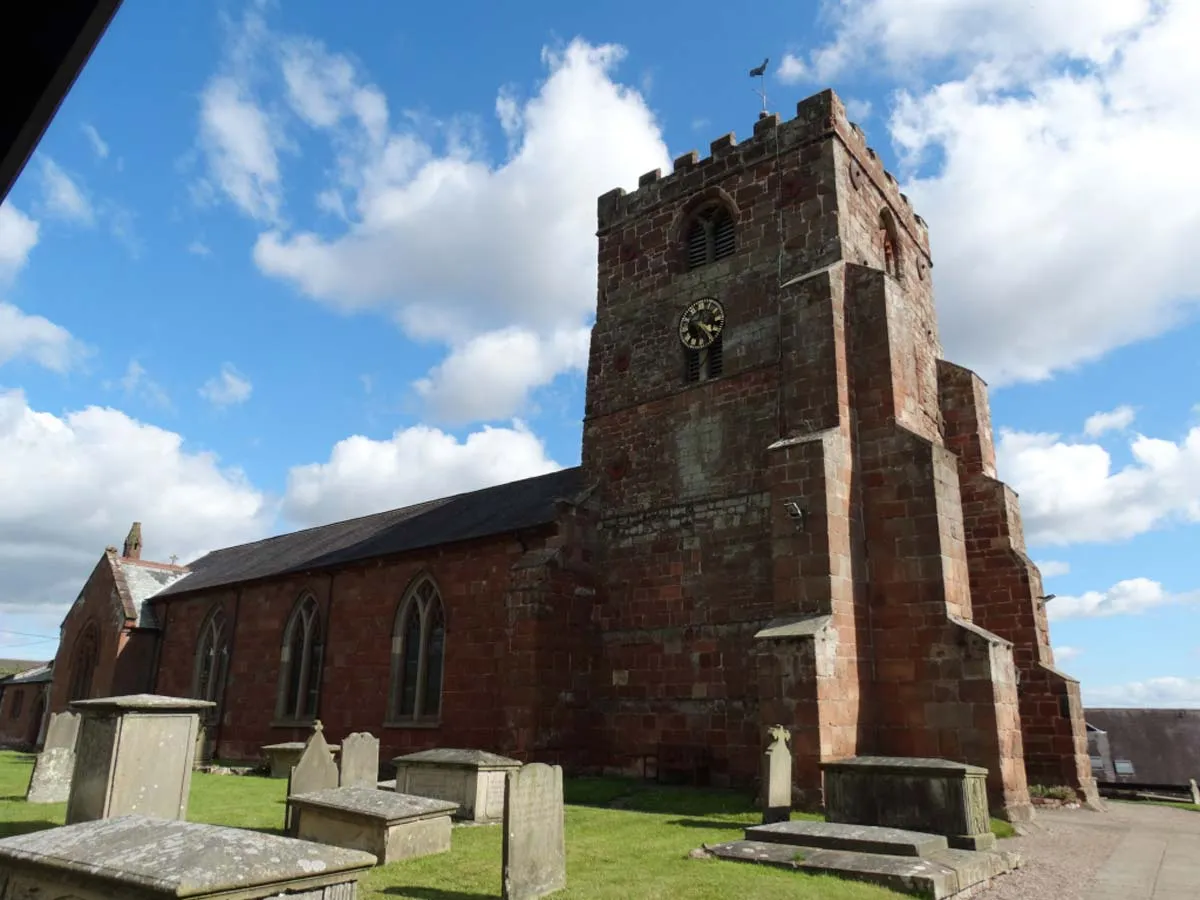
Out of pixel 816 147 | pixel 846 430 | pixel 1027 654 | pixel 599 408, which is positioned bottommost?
pixel 1027 654

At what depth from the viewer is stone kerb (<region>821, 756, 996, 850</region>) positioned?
10.3 metres

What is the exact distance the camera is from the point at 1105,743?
25.4m

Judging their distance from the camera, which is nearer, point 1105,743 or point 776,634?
point 776,634

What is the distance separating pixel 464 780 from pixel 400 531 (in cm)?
1333

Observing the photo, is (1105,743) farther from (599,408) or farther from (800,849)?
(800,849)

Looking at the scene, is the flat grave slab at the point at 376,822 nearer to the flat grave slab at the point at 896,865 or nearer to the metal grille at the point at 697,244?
the flat grave slab at the point at 896,865

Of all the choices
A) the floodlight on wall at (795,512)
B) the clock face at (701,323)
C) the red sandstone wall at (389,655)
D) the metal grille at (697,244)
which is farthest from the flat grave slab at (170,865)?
the metal grille at (697,244)

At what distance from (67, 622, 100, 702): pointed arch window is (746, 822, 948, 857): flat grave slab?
30.4 meters

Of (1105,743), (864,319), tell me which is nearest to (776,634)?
(864,319)

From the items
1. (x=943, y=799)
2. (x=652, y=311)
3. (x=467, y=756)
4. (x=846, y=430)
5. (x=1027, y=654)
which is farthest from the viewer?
(x=652, y=311)

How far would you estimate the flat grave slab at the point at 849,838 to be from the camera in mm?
8992

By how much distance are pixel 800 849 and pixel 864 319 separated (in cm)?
1047

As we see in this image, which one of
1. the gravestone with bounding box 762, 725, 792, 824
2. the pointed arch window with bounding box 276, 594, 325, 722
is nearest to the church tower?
the gravestone with bounding box 762, 725, 792, 824

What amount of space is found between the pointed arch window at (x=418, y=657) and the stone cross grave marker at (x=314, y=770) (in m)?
7.56
